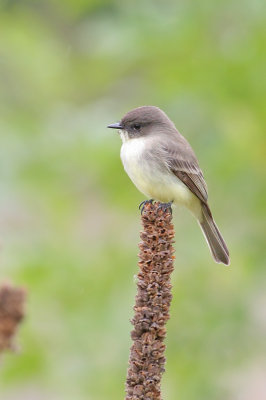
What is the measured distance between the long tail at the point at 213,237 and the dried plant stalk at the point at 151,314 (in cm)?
201

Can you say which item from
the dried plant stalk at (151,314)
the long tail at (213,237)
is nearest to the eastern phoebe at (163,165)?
the long tail at (213,237)

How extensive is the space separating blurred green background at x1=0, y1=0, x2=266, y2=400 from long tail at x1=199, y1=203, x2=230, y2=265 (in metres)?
0.41

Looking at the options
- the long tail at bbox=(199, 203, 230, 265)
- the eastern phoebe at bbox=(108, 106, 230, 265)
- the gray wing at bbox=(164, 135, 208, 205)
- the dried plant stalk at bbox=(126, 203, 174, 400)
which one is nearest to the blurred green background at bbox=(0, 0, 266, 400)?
the long tail at bbox=(199, 203, 230, 265)

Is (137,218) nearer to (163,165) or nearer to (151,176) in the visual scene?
(163,165)

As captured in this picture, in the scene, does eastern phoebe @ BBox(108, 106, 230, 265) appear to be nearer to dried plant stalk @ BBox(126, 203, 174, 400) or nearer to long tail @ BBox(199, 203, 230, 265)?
long tail @ BBox(199, 203, 230, 265)

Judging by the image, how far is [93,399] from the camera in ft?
19.5

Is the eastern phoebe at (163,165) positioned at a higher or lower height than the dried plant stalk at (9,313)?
higher

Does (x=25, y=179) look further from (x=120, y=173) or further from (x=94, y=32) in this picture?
(x=94, y=32)

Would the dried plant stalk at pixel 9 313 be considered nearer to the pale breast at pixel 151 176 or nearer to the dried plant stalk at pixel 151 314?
the dried plant stalk at pixel 151 314

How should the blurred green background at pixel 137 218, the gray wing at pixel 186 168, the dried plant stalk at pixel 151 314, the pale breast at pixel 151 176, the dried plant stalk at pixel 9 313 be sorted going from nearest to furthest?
the dried plant stalk at pixel 151 314, the dried plant stalk at pixel 9 313, the pale breast at pixel 151 176, the gray wing at pixel 186 168, the blurred green background at pixel 137 218

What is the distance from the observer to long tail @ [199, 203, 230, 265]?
5.28 metres

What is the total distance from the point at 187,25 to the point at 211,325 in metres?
1.97

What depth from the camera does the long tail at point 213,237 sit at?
208 inches

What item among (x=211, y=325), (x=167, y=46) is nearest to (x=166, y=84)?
(x=167, y=46)
